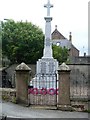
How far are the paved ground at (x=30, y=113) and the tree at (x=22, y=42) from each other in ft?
92.2

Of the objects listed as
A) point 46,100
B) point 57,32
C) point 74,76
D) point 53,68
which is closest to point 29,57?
point 53,68

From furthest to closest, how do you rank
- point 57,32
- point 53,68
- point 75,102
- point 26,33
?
1. point 57,32
2. point 26,33
3. point 53,68
4. point 75,102

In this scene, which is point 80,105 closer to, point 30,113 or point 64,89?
point 64,89

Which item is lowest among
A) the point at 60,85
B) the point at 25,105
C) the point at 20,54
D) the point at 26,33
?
the point at 25,105

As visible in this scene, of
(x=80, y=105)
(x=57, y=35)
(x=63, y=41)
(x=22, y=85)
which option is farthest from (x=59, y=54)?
(x=80, y=105)

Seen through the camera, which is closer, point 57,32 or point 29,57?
point 29,57

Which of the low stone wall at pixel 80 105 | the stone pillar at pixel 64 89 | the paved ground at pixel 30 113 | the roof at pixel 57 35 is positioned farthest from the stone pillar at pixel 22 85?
the roof at pixel 57 35

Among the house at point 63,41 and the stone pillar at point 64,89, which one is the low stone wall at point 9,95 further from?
the house at point 63,41

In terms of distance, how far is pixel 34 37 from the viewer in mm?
42156

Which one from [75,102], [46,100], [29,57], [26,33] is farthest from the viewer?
[26,33]

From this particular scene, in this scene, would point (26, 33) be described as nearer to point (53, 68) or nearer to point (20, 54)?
point (20, 54)

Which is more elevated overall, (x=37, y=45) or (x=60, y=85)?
(x=37, y=45)

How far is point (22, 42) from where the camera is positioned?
1628 inches

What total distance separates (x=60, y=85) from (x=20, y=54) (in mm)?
28961
